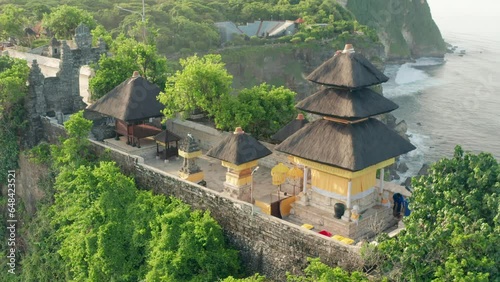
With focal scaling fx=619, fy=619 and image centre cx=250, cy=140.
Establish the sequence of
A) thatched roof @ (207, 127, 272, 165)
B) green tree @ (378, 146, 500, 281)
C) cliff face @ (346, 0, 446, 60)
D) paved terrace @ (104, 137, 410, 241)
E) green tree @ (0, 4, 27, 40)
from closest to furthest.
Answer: green tree @ (378, 146, 500, 281) → thatched roof @ (207, 127, 272, 165) → paved terrace @ (104, 137, 410, 241) → green tree @ (0, 4, 27, 40) → cliff face @ (346, 0, 446, 60)

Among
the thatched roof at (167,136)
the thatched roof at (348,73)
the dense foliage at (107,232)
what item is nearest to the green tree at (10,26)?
the dense foliage at (107,232)

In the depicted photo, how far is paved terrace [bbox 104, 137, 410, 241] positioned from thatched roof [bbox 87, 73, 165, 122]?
142 cm

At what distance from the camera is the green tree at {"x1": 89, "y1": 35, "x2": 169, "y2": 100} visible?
29.2 meters

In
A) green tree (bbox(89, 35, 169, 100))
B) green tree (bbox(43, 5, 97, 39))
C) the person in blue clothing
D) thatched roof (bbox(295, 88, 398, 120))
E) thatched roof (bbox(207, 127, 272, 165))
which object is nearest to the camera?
thatched roof (bbox(295, 88, 398, 120))

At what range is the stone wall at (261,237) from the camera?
16969 millimetres

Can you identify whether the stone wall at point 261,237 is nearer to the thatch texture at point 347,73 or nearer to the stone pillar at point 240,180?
the stone pillar at point 240,180

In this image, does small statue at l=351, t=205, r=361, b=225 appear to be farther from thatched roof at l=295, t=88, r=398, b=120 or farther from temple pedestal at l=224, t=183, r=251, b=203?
temple pedestal at l=224, t=183, r=251, b=203

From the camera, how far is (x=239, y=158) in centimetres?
2011

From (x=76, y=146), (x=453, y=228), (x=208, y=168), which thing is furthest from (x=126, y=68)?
(x=453, y=228)

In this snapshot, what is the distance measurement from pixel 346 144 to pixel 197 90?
366 inches

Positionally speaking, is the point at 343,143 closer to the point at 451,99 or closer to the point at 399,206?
the point at 399,206

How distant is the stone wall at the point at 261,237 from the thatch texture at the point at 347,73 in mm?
4804

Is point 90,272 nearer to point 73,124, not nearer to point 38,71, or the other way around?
point 73,124

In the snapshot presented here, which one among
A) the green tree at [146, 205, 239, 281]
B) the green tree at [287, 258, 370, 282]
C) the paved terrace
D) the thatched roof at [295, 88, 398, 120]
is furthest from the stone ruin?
the green tree at [287, 258, 370, 282]
